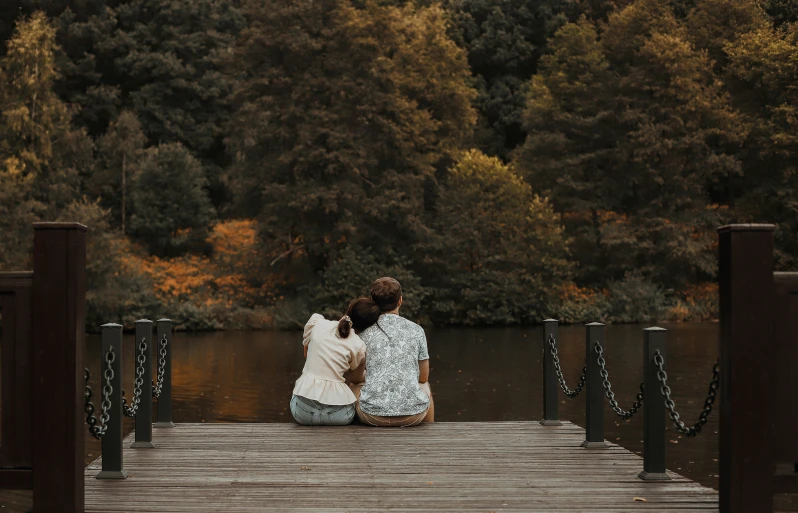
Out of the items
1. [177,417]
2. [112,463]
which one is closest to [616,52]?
[177,417]

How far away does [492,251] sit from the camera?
1672 inches

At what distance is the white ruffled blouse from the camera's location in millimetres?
9156

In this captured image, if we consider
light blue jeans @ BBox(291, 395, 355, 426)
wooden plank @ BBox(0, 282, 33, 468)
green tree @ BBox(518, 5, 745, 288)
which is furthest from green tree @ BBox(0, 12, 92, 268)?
wooden plank @ BBox(0, 282, 33, 468)

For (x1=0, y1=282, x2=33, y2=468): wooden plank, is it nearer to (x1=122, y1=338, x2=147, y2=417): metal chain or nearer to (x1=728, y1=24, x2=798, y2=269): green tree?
(x1=122, y1=338, x2=147, y2=417): metal chain

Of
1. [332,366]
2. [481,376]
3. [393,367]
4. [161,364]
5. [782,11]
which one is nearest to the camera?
[393,367]

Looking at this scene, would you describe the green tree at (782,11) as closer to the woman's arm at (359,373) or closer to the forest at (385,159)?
the forest at (385,159)

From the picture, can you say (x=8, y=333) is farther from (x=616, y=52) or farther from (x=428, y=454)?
(x=616, y=52)

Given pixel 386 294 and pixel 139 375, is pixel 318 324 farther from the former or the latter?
pixel 139 375

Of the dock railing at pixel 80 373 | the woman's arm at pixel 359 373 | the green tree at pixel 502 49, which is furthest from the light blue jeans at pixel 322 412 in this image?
the green tree at pixel 502 49

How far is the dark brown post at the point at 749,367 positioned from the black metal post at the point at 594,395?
279 cm

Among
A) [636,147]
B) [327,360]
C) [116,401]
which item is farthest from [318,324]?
[636,147]

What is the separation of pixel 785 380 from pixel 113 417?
4.29m

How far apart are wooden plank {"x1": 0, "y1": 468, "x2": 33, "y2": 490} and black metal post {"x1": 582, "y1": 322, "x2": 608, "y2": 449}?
442 centimetres

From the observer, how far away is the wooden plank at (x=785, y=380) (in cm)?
Answer: 590
